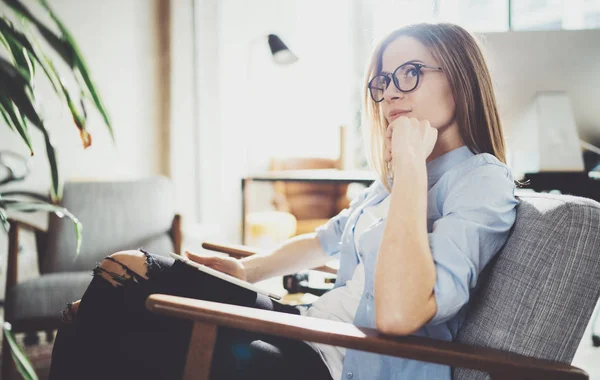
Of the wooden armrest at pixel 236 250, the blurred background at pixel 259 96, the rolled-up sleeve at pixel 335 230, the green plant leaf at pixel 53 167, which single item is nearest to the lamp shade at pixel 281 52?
the blurred background at pixel 259 96

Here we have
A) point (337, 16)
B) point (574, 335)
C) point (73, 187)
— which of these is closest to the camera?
point (574, 335)

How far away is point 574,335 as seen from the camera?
772 millimetres

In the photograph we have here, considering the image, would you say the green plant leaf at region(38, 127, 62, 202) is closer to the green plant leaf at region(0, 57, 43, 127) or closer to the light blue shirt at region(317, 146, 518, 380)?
the green plant leaf at region(0, 57, 43, 127)

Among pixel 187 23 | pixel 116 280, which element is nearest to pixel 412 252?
pixel 116 280

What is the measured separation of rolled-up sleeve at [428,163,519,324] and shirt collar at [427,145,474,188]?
3.5 inches

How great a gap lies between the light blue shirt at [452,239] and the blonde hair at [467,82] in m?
0.05

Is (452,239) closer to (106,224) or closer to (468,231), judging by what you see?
(468,231)

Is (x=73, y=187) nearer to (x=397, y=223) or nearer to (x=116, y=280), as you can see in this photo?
(x=116, y=280)

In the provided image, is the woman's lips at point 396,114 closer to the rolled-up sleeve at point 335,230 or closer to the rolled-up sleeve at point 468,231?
the rolled-up sleeve at point 468,231

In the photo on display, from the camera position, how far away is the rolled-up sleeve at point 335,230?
1307 mm

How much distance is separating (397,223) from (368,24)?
441 centimetres

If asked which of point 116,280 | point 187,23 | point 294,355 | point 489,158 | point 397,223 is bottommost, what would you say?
point 294,355

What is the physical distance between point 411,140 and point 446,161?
0.17 meters

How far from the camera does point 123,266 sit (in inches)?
38.8
